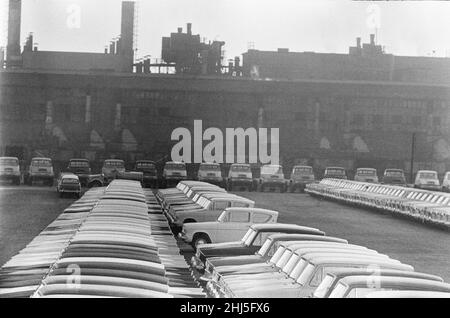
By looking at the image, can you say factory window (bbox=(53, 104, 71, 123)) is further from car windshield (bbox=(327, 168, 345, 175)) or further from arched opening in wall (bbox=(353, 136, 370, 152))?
arched opening in wall (bbox=(353, 136, 370, 152))

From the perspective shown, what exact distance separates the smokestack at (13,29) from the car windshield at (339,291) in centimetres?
3212

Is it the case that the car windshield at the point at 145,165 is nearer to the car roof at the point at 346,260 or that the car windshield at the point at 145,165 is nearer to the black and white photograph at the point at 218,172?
the black and white photograph at the point at 218,172

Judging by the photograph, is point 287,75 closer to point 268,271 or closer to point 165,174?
point 165,174

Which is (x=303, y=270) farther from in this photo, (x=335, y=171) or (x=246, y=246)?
(x=335, y=171)

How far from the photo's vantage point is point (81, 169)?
4547 cm

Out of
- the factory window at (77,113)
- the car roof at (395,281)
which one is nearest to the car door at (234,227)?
the car roof at (395,281)

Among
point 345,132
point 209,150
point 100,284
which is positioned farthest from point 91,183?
point 100,284

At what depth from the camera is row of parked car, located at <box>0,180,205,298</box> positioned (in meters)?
8.90

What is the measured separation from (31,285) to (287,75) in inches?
2162

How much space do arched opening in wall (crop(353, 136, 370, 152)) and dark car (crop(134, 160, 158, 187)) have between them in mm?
18107

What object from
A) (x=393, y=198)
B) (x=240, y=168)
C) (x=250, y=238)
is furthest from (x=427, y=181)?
(x=250, y=238)

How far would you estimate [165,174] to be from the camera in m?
47.0

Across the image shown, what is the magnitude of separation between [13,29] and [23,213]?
22.8m

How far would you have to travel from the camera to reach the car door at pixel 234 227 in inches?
817
